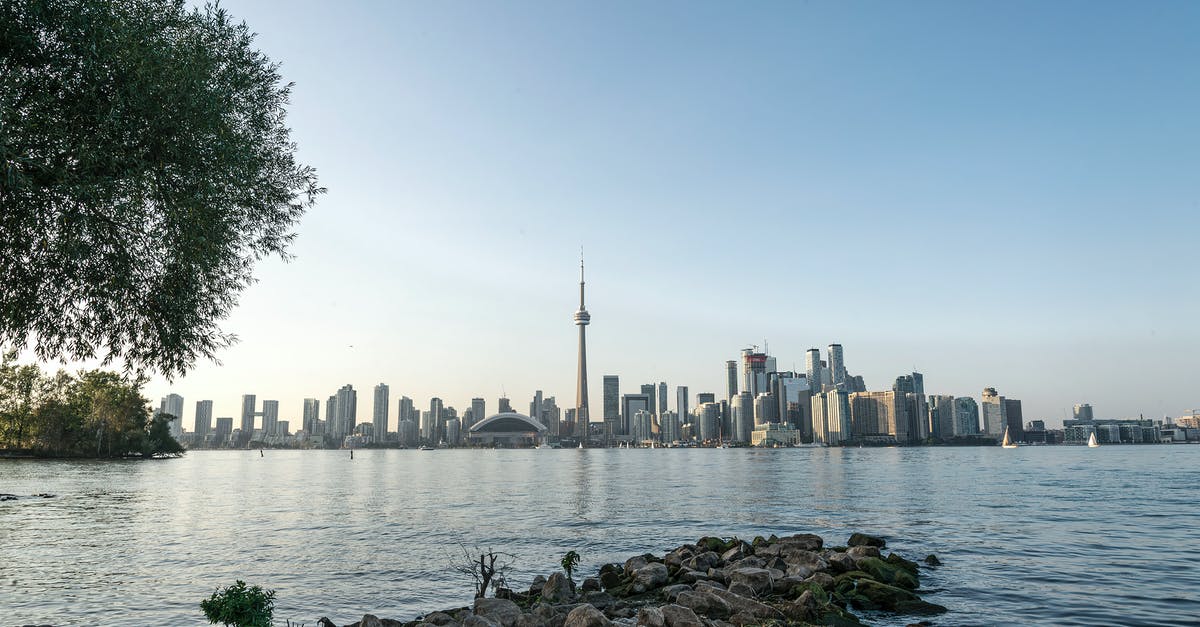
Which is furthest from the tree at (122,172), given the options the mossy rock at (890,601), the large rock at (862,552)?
the large rock at (862,552)

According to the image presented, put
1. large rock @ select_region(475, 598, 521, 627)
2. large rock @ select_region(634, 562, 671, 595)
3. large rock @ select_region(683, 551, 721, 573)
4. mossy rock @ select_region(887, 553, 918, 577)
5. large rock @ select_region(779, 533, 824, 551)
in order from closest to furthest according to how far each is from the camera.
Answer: large rock @ select_region(475, 598, 521, 627) < large rock @ select_region(634, 562, 671, 595) < large rock @ select_region(683, 551, 721, 573) < mossy rock @ select_region(887, 553, 918, 577) < large rock @ select_region(779, 533, 824, 551)

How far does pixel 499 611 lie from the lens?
18719mm

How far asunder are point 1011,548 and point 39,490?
85923 millimetres

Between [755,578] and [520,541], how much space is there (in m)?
18.8

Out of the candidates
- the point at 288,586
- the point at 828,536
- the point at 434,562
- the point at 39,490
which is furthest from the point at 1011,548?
the point at 39,490

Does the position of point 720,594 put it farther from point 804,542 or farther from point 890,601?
point 804,542

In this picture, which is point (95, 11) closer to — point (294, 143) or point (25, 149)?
point (25, 149)

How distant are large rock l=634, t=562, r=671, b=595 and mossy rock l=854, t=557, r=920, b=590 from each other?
7.17 m

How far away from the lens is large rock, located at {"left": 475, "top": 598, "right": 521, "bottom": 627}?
59.7ft

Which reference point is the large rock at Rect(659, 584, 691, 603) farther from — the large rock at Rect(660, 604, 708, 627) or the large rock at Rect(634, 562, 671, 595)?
the large rock at Rect(660, 604, 708, 627)

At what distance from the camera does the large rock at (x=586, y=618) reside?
16.7 m

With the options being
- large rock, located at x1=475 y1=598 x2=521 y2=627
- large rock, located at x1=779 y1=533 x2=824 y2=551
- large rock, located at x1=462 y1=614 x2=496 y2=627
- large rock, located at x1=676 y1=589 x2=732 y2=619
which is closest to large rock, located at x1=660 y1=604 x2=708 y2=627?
large rock, located at x1=676 y1=589 x2=732 y2=619

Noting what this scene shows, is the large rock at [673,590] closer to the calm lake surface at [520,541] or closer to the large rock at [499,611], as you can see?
the large rock at [499,611]

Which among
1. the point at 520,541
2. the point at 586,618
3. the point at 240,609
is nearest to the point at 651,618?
the point at 586,618
